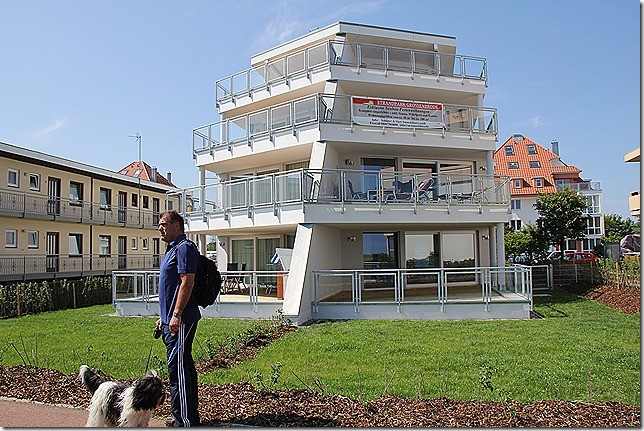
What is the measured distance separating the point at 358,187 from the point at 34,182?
19.0 m

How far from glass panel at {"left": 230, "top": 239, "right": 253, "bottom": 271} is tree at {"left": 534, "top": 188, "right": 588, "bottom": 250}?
1968cm

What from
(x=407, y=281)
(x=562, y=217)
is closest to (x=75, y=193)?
(x=407, y=281)

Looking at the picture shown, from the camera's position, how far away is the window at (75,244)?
30016 mm

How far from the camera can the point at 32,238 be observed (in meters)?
27.2

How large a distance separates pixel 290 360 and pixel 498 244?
493 inches

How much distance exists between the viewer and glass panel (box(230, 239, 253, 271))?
2181 centimetres

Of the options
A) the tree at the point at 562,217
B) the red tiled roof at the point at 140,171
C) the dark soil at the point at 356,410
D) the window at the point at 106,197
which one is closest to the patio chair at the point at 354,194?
the dark soil at the point at 356,410

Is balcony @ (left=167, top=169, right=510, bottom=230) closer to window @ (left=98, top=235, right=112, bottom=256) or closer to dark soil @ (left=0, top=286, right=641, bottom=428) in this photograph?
dark soil @ (left=0, top=286, right=641, bottom=428)

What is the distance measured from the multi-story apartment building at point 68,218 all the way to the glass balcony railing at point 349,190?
12.0 metres

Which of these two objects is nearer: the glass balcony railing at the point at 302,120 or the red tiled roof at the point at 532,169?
the glass balcony railing at the point at 302,120

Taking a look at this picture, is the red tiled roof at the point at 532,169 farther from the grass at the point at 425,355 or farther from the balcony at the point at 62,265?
the grass at the point at 425,355

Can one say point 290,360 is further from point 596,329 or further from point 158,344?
point 596,329

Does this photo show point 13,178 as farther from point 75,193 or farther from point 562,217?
point 562,217

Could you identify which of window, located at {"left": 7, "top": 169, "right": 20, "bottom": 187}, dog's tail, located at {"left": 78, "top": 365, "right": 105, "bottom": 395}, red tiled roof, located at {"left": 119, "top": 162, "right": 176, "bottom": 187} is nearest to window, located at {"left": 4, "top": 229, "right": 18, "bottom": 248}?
window, located at {"left": 7, "top": 169, "right": 20, "bottom": 187}
